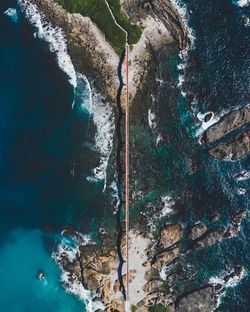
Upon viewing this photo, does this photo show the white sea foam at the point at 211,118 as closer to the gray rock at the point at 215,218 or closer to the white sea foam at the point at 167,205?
the white sea foam at the point at 167,205

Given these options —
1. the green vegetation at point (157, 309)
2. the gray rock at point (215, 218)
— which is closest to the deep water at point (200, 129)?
the gray rock at point (215, 218)

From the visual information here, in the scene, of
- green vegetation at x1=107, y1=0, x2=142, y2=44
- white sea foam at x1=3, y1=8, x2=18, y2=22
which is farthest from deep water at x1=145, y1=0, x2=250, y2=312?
white sea foam at x1=3, y1=8, x2=18, y2=22

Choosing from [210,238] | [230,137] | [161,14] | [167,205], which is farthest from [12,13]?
[210,238]

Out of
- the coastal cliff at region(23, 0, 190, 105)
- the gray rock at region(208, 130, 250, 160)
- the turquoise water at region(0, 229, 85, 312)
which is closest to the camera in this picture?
the coastal cliff at region(23, 0, 190, 105)

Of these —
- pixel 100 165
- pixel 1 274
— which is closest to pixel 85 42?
pixel 100 165

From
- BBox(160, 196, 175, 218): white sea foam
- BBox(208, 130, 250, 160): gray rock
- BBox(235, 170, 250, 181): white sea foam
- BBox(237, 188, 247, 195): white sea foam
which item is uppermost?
BBox(208, 130, 250, 160): gray rock

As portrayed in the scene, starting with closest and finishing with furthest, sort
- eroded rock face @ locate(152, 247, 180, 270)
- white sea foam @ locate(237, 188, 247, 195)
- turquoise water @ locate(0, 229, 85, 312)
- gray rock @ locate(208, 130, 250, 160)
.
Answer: gray rock @ locate(208, 130, 250, 160), white sea foam @ locate(237, 188, 247, 195), eroded rock face @ locate(152, 247, 180, 270), turquoise water @ locate(0, 229, 85, 312)

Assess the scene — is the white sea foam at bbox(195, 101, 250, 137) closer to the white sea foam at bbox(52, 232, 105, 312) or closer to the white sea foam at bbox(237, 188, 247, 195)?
the white sea foam at bbox(237, 188, 247, 195)
